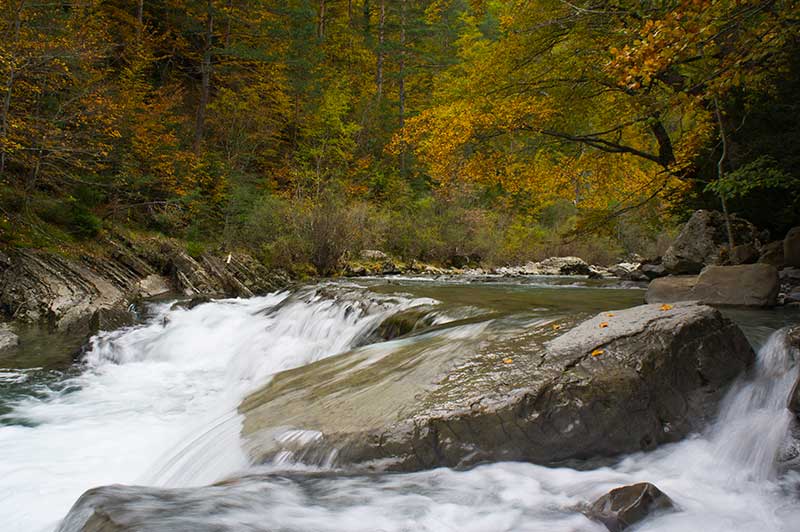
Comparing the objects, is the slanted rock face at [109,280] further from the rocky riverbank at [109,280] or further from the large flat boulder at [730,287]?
the large flat boulder at [730,287]

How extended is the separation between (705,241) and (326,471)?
28.6ft

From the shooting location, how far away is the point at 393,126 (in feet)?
88.8

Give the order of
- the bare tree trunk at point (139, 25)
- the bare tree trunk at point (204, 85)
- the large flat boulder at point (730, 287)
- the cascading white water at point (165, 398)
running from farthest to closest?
the bare tree trunk at point (204, 85)
the bare tree trunk at point (139, 25)
the large flat boulder at point (730, 287)
the cascading white water at point (165, 398)

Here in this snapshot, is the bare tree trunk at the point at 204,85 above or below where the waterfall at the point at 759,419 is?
above

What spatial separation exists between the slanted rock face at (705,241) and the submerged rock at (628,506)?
750cm

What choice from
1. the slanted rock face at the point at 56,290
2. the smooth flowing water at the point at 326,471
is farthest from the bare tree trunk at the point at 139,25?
the smooth flowing water at the point at 326,471

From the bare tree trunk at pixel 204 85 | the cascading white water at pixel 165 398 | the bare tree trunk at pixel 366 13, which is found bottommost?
the cascading white water at pixel 165 398

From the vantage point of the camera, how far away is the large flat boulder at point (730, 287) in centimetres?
612

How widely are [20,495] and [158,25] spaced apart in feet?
74.1

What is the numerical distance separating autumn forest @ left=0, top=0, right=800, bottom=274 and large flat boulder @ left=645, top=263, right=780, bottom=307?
122 centimetres

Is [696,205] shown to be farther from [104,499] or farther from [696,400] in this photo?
[104,499]

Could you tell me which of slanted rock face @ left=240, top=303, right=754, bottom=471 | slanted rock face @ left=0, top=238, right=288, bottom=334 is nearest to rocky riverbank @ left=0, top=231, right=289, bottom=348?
slanted rock face @ left=0, top=238, right=288, bottom=334

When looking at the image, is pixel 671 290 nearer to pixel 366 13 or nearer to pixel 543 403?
pixel 543 403

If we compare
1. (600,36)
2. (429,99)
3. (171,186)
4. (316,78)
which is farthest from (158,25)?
(600,36)
